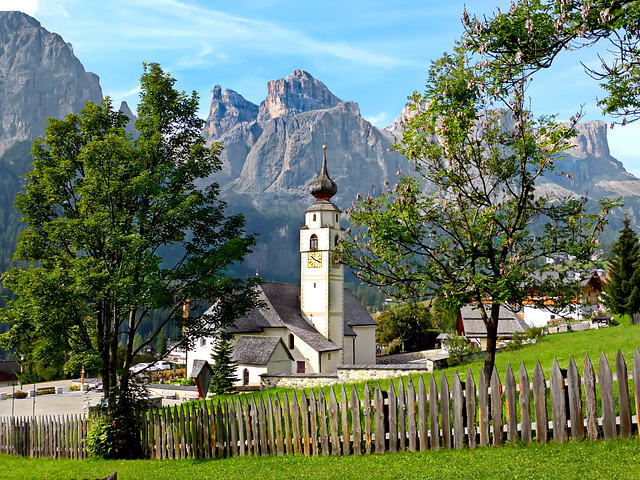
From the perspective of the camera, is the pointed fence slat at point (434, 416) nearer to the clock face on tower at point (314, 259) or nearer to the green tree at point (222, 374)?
the green tree at point (222, 374)

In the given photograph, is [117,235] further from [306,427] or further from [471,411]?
[471,411]

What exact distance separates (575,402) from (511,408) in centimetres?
104

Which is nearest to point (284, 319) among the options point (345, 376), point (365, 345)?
point (365, 345)

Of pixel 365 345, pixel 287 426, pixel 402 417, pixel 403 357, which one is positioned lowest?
pixel 403 357

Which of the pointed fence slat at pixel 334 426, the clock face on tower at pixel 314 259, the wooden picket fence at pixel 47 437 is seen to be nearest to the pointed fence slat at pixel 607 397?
the pointed fence slat at pixel 334 426

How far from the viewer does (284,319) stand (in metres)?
49.4

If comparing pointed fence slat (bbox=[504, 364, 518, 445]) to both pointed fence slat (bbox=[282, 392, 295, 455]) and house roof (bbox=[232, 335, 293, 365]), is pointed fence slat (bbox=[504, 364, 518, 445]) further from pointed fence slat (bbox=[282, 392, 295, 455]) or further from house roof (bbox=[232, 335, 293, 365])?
house roof (bbox=[232, 335, 293, 365])

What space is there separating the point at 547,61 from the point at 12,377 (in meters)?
80.9

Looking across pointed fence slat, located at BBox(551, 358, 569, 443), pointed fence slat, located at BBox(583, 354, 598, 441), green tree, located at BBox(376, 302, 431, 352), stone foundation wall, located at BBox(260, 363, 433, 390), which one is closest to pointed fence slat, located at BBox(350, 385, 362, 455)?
pointed fence slat, located at BBox(551, 358, 569, 443)

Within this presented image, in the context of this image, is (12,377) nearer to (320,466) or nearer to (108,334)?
(108,334)

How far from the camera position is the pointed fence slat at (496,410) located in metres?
9.88

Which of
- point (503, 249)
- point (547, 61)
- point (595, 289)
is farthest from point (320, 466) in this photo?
point (595, 289)

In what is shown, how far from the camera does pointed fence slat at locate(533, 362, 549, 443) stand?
9.42 m

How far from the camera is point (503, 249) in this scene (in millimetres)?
12828
